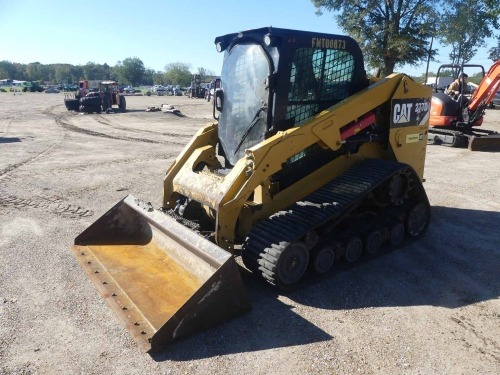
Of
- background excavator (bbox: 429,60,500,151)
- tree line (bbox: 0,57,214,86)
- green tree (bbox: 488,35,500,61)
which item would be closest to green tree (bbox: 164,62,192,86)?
tree line (bbox: 0,57,214,86)

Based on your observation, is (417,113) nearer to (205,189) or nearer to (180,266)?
(205,189)

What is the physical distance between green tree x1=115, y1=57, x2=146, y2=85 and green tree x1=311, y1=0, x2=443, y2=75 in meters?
117

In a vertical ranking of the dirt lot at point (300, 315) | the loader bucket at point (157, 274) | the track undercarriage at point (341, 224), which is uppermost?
the track undercarriage at point (341, 224)

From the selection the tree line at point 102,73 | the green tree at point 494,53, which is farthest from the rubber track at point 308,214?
the tree line at point 102,73

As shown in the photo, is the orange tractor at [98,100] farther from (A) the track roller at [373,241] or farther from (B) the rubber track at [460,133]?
(A) the track roller at [373,241]

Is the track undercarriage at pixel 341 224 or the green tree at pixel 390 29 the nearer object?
the track undercarriage at pixel 341 224

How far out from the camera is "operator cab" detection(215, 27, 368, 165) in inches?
175

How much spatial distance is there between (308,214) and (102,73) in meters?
160

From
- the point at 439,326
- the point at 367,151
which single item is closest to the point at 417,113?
the point at 367,151

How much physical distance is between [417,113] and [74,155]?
9459 millimetres

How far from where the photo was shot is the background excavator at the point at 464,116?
1326 cm

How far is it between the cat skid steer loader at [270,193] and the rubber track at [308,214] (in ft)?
0.05

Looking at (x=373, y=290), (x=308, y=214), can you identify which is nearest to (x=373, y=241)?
(x=373, y=290)

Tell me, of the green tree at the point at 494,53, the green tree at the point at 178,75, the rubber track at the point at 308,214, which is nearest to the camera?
the rubber track at the point at 308,214
